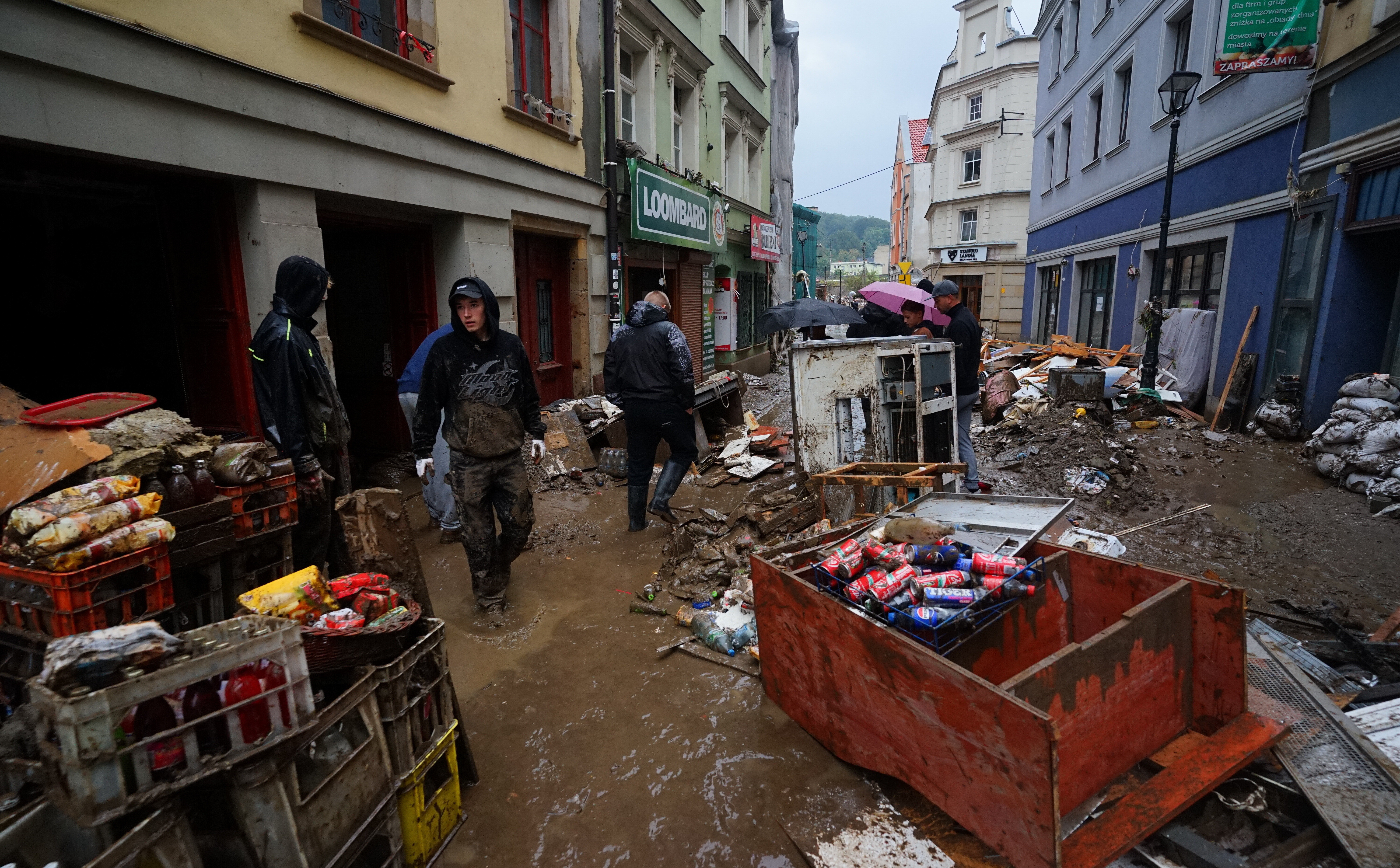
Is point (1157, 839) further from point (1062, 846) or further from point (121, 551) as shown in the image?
point (121, 551)

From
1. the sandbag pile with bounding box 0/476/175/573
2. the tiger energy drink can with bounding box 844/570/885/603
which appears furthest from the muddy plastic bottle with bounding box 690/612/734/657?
the sandbag pile with bounding box 0/476/175/573

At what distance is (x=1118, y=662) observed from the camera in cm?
231

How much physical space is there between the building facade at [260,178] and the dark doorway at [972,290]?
24.3 metres

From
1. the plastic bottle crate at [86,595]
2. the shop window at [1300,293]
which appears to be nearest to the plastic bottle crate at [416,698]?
the plastic bottle crate at [86,595]

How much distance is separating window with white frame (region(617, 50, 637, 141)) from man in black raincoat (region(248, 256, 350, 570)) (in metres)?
7.26

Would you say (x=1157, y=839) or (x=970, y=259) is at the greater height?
(x=970, y=259)

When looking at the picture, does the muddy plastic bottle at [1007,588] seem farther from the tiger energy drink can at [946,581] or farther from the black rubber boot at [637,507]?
the black rubber boot at [637,507]

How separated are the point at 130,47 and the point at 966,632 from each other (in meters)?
5.37

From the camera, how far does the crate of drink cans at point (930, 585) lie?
2.57 m

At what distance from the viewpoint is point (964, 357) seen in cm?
600

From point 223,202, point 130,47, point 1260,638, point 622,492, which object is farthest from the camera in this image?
point 622,492

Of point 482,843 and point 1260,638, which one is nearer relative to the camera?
point 482,843

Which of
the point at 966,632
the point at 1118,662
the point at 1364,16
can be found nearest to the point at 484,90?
the point at 966,632

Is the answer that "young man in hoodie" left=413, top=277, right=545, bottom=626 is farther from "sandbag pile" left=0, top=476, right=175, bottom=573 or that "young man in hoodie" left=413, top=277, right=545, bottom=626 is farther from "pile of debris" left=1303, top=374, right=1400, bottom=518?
"pile of debris" left=1303, top=374, right=1400, bottom=518
